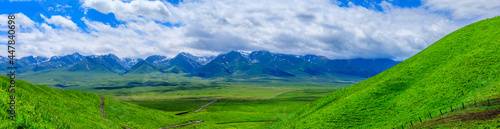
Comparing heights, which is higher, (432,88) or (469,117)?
(432,88)

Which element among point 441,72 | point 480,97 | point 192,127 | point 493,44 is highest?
point 493,44

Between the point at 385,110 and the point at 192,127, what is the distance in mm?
74856

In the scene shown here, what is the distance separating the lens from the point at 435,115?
120 feet

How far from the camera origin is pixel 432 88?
151ft

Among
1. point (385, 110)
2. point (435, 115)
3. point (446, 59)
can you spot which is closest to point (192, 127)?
point (385, 110)

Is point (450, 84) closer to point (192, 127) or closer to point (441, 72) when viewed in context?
point (441, 72)

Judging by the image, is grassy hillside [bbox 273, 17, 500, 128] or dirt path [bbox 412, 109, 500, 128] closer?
dirt path [bbox 412, 109, 500, 128]

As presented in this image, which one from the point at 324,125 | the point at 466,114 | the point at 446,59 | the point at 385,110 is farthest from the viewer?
the point at 446,59

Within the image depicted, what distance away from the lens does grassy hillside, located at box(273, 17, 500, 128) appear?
4016cm

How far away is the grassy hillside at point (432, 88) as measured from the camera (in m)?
40.2

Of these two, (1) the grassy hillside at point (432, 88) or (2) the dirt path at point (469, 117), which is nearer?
(2) the dirt path at point (469, 117)

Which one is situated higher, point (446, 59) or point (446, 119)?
point (446, 59)

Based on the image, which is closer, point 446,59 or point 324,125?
point 324,125

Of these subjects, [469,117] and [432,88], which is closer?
[469,117]
